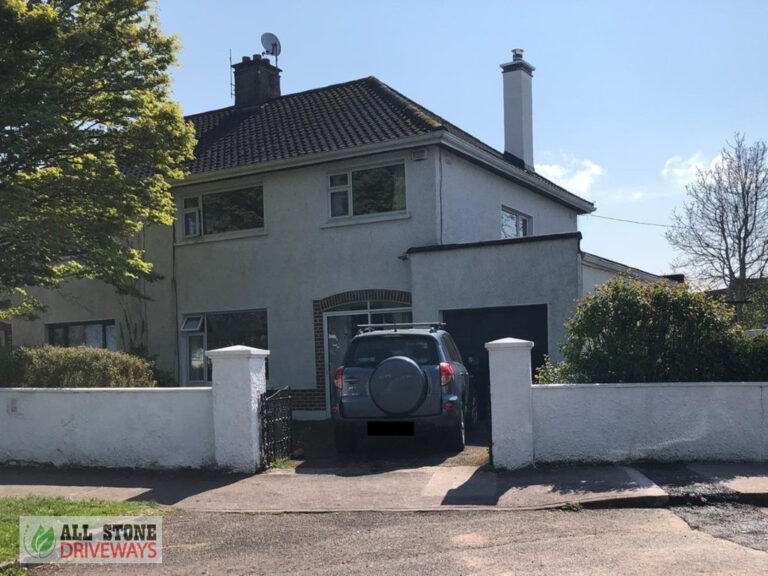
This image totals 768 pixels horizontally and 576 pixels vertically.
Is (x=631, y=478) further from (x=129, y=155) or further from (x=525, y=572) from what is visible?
(x=129, y=155)

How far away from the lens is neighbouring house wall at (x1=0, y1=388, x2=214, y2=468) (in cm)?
974

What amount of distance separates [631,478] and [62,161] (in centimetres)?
1053

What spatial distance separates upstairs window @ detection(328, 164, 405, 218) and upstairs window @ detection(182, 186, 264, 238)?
188 cm

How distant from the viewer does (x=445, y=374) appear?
32.4 feet

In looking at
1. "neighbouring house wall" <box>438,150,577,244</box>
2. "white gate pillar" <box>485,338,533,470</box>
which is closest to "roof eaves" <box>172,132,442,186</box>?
"neighbouring house wall" <box>438,150,577,244</box>

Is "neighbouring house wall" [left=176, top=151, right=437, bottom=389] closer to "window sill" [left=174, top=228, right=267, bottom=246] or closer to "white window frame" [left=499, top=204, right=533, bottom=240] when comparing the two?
"window sill" [left=174, top=228, right=267, bottom=246]

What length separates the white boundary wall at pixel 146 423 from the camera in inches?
373

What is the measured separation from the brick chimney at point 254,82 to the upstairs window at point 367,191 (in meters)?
5.87

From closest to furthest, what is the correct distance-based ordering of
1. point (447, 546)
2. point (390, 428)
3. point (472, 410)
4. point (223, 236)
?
point (447, 546)
point (390, 428)
point (472, 410)
point (223, 236)

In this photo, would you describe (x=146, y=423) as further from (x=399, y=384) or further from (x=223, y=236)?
(x=223, y=236)

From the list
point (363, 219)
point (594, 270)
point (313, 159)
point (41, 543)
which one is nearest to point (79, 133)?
point (313, 159)

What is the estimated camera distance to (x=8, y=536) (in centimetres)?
638

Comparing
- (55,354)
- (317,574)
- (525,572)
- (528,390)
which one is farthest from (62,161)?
(525,572)

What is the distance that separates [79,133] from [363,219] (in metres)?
5.38
